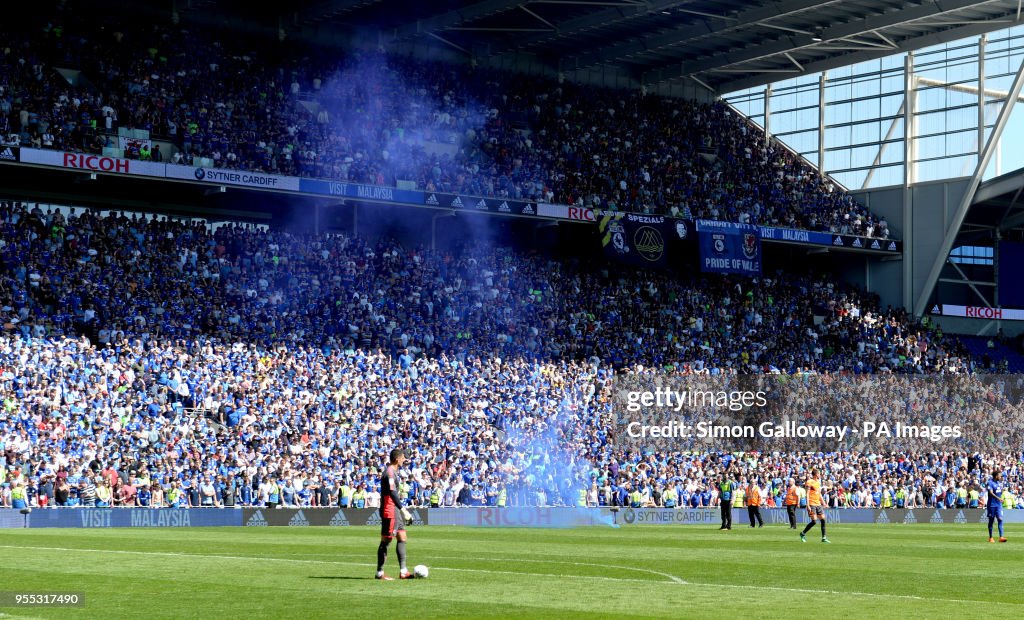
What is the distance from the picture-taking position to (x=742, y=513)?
46.9 metres

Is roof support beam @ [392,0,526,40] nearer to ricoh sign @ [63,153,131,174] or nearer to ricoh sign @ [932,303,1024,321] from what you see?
ricoh sign @ [63,153,131,174]

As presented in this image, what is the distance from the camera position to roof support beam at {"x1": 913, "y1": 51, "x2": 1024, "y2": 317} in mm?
65812

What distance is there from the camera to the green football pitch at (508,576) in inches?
622

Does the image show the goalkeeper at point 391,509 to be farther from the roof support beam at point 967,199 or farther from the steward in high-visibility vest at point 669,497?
the roof support beam at point 967,199

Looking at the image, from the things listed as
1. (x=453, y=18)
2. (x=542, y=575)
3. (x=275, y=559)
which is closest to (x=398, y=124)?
(x=453, y=18)

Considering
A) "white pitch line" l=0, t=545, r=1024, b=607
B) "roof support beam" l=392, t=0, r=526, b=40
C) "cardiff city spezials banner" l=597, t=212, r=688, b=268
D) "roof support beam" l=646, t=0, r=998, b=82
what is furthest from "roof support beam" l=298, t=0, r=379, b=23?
"white pitch line" l=0, t=545, r=1024, b=607

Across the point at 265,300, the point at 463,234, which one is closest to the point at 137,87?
the point at 265,300

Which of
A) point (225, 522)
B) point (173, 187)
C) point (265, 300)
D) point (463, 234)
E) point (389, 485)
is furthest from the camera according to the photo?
point (463, 234)

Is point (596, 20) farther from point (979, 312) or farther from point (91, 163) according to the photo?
point (979, 312)

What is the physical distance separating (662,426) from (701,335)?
9.15m

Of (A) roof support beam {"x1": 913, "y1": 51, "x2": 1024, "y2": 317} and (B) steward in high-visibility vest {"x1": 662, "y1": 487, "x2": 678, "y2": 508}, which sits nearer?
(B) steward in high-visibility vest {"x1": 662, "y1": 487, "x2": 678, "y2": 508}

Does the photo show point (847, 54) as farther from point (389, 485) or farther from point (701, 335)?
point (389, 485)

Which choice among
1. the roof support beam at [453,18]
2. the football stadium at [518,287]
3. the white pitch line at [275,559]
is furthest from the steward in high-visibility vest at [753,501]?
the roof support beam at [453,18]

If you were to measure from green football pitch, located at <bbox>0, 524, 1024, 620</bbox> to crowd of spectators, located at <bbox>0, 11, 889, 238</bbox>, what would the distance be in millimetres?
22210
